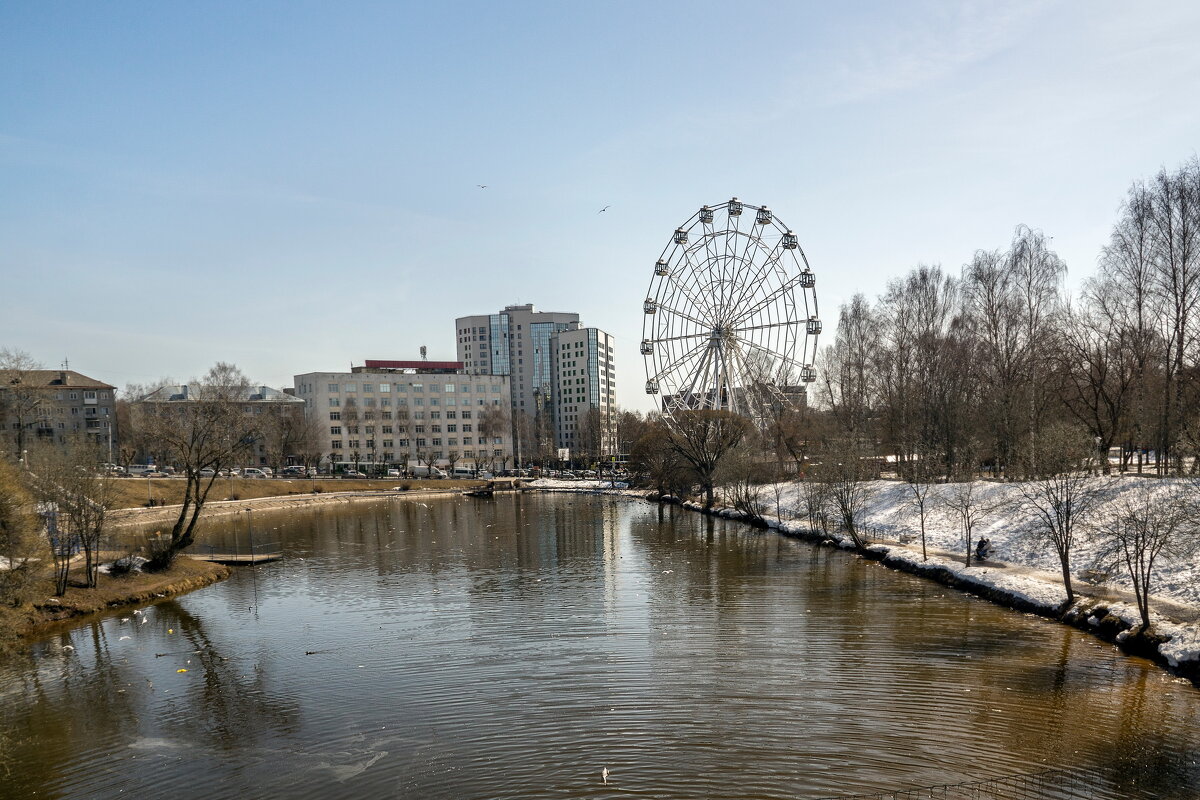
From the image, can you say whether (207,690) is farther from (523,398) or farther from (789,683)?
(523,398)

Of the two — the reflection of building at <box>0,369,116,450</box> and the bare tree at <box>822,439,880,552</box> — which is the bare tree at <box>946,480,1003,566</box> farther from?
the reflection of building at <box>0,369,116,450</box>

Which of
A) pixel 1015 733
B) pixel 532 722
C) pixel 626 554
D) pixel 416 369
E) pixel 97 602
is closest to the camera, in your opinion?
pixel 1015 733

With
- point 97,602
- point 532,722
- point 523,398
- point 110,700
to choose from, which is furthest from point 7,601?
point 523,398

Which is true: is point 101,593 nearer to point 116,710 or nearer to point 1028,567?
point 116,710

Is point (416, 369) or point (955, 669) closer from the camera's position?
point (955, 669)

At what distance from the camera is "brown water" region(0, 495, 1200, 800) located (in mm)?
13836

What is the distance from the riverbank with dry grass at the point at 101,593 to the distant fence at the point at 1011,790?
23042 millimetres

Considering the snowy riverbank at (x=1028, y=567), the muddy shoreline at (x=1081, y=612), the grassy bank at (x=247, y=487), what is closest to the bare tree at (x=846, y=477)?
the snowy riverbank at (x=1028, y=567)

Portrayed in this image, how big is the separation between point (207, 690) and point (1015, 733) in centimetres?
1904

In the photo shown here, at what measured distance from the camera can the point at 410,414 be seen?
120m

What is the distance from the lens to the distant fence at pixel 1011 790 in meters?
12.4

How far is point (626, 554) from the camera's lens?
133ft

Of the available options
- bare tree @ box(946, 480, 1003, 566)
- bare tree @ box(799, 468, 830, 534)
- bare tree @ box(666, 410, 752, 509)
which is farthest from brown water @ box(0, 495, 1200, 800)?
bare tree @ box(666, 410, 752, 509)

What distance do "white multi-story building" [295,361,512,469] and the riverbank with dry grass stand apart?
73952 millimetres
